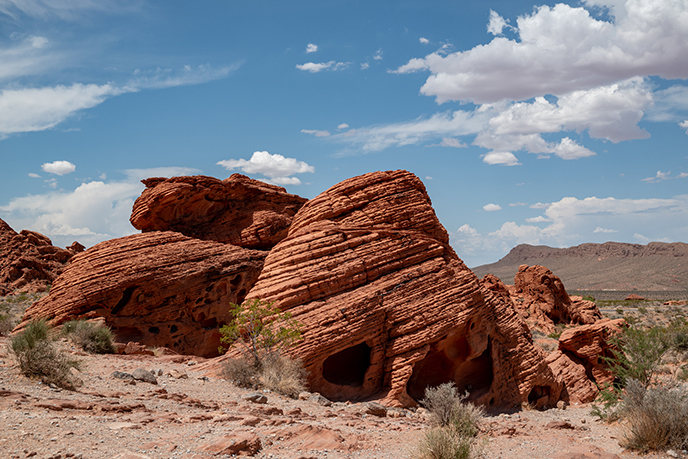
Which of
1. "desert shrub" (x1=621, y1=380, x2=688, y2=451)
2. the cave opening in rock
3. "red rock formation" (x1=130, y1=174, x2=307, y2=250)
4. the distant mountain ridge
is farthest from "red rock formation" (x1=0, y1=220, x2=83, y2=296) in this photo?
the distant mountain ridge

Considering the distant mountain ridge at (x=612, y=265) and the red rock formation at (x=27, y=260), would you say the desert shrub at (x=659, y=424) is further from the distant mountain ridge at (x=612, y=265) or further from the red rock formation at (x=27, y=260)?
the distant mountain ridge at (x=612, y=265)

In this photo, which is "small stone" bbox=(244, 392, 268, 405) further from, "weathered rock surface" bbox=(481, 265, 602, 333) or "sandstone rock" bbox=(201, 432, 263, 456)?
"weathered rock surface" bbox=(481, 265, 602, 333)

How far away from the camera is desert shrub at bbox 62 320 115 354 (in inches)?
595

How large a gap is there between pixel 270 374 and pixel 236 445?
5.17 metres

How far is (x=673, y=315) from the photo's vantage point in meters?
41.5

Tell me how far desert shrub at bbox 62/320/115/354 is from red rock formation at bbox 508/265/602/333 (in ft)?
77.8

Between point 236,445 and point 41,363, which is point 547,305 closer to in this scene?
point 236,445

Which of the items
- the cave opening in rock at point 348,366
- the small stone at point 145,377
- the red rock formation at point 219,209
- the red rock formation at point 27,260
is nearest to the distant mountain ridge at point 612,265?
the red rock formation at point 219,209

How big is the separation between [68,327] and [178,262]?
490 centimetres

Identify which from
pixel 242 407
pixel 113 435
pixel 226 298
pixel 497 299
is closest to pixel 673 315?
pixel 497 299

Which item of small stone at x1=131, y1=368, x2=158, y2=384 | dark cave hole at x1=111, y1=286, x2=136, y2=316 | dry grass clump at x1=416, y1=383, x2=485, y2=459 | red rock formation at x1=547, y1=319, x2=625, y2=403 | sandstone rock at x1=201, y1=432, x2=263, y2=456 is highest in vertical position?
dark cave hole at x1=111, y1=286, x2=136, y2=316

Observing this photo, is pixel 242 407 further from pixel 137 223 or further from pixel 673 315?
pixel 673 315

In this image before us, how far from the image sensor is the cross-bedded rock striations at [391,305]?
13180 millimetres

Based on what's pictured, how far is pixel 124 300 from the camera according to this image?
63.5ft
